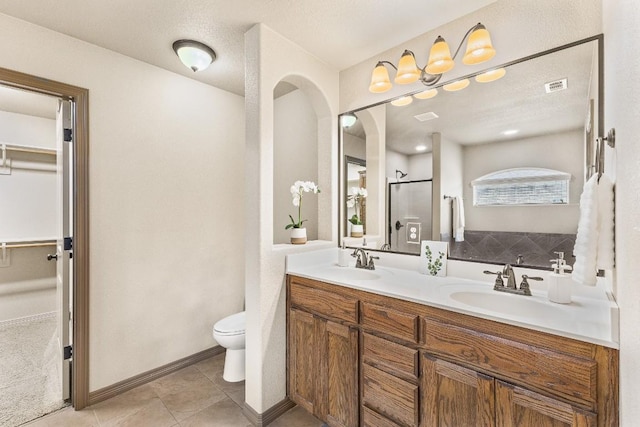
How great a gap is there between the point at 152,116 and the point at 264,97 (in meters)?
1.10

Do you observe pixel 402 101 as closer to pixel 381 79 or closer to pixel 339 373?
pixel 381 79

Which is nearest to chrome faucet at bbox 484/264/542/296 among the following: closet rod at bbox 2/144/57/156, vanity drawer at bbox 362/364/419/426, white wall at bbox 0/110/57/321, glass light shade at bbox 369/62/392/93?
vanity drawer at bbox 362/364/419/426

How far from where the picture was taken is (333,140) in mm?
2346

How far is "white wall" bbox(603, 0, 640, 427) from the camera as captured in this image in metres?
0.66

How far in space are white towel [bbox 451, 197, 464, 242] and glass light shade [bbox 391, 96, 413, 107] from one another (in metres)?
0.73

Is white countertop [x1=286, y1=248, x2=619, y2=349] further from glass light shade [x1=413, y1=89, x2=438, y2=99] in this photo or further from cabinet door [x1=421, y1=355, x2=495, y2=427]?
glass light shade [x1=413, y1=89, x2=438, y2=99]

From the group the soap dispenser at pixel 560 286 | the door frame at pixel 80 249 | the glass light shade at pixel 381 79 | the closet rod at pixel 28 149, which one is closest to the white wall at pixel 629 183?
the soap dispenser at pixel 560 286

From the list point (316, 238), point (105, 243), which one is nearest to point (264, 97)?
point (316, 238)

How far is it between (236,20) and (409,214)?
1684 mm

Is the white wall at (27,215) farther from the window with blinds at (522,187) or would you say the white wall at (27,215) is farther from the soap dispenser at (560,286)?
the soap dispenser at (560,286)

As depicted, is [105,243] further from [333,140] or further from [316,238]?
[333,140]

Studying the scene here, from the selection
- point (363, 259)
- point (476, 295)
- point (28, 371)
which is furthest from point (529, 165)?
point (28, 371)

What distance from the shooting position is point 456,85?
1.79 meters

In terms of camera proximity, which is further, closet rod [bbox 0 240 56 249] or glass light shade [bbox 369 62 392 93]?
closet rod [bbox 0 240 56 249]
